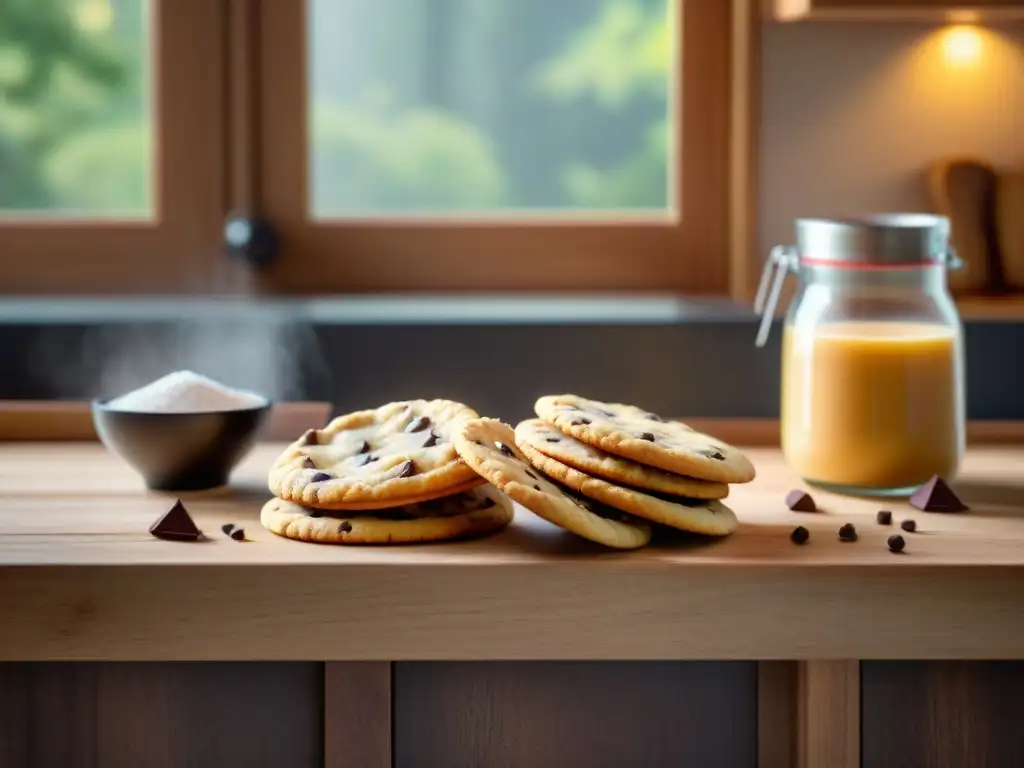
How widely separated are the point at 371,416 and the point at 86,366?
2.63ft

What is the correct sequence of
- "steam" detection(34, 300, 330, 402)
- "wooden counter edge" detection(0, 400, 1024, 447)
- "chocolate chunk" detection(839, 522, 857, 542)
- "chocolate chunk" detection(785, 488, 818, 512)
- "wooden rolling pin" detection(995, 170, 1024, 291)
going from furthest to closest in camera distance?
"wooden rolling pin" detection(995, 170, 1024, 291) → "steam" detection(34, 300, 330, 402) → "wooden counter edge" detection(0, 400, 1024, 447) → "chocolate chunk" detection(785, 488, 818, 512) → "chocolate chunk" detection(839, 522, 857, 542)

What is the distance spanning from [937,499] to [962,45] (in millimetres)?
1409

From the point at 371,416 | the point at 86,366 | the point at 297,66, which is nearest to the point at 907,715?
the point at 371,416

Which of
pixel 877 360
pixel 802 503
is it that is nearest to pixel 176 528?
pixel 802 503

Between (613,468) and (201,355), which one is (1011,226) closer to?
(201,355)

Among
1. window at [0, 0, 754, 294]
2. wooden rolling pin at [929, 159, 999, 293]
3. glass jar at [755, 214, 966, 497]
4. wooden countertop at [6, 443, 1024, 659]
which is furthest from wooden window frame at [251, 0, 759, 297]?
wooden countertop at [6, 443, 1024, 659]

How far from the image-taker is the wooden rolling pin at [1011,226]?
2.34 m

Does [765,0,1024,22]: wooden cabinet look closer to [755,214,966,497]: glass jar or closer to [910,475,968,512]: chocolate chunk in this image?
[755,214,966,497]: glass jar

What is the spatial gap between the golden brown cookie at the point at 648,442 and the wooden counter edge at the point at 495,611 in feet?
0.33

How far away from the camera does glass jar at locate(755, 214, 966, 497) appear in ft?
4.33

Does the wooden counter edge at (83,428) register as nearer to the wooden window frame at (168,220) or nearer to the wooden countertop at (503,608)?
the wooden countertop at (503,608)

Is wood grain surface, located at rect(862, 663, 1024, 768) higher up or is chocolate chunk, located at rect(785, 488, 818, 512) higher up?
chocolate chunk, located at rect(785, 488, 818, 512)

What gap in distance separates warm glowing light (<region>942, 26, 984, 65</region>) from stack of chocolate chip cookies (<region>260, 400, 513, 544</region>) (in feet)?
5.02

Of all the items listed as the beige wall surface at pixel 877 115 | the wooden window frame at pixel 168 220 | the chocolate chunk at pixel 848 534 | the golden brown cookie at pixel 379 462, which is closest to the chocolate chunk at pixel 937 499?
the chocolate chunk at pixel 848 534
